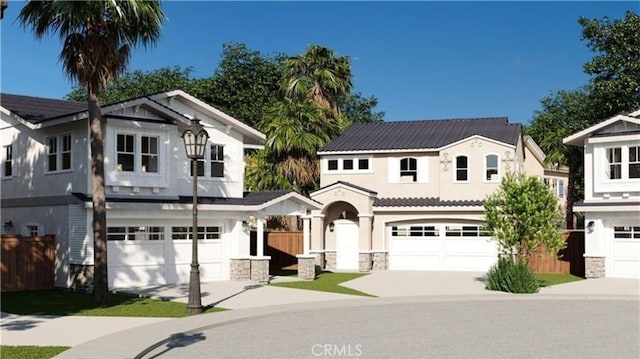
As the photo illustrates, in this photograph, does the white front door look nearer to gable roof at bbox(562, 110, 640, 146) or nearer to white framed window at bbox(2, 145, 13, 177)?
gable roof at bbox(562, 110, 640, 146)

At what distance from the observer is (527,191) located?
23797mm

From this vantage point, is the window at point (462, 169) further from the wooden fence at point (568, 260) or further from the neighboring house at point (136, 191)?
the neighboring house at point (136, 191)

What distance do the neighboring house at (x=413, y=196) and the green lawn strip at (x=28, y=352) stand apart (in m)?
19.9

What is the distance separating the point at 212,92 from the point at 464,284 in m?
41.2

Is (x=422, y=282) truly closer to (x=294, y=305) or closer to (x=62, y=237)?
(x=294, y=305)

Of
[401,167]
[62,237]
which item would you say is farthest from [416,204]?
[62,237]

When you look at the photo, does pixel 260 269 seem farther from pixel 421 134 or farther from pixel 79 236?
pixel 421 134

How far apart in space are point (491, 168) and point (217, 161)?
12.5m

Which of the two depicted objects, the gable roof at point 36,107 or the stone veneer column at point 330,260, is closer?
the gable roof at point 36,107

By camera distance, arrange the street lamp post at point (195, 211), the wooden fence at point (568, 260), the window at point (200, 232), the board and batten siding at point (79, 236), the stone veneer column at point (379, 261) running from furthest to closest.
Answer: the stone veneer column at point (379, 261), the wooden fence at point (568, 260), the window at point (200, 232), the board and batten siding at point (79, 236), the street lamp post at point (195, 211)

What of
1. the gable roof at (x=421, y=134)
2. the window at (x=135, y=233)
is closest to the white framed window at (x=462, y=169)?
the gable roof at (x=421, y=134)

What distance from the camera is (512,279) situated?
903 inches

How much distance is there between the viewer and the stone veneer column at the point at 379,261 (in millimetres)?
33406

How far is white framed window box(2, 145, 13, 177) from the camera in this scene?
27.1 meters
